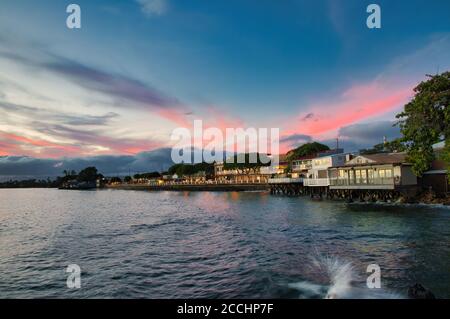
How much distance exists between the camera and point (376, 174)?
51312 mm

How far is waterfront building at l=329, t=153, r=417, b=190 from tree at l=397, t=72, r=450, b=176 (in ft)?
9.81

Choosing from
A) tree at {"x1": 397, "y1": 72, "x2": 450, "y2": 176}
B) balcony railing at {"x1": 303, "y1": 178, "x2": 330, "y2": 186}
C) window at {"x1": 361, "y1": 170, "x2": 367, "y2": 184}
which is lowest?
balcony railing at {"x1": 303, "y1": 178, "x2": 330, "y2": 186}

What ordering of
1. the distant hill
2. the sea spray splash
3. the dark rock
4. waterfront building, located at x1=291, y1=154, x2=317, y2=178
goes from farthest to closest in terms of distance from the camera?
the distant hill, waterfront building, located at x1=291, y1=154, x2=317, y2=178, the sea spray splash, the dark rock

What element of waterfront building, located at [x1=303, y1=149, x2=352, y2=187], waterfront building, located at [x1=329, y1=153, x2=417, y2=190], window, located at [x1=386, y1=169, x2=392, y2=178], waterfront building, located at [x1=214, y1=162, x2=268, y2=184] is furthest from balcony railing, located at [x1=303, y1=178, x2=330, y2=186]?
waterfront building, located at [x1=214, y1=162, x2=268, y2=184]

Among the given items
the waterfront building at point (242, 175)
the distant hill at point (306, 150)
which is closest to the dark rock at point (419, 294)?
the distant hill at point (306, 150)

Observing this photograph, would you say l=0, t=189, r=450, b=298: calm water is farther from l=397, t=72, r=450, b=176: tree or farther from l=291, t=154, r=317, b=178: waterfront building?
l=291, t=154, r=317, b=178: waterfront building

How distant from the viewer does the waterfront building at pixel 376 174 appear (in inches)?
1853

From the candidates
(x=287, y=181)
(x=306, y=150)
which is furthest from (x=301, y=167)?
(x=306, y=150)

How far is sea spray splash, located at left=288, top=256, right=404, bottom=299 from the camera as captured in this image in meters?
13.2

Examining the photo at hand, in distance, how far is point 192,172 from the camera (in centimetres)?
19775

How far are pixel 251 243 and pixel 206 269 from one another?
726 cm

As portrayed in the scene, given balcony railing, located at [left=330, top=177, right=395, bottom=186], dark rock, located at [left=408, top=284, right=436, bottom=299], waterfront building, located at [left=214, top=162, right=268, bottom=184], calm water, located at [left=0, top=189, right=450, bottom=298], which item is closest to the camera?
dark rock, located at [left=408, top=284, right=436, bottom=299]

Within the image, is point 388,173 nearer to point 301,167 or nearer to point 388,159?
point 388,159

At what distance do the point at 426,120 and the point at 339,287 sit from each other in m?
37.5
